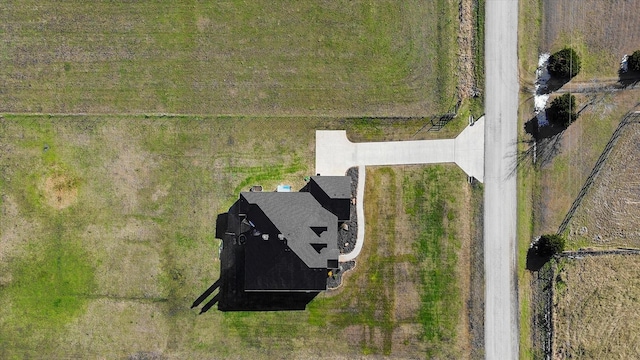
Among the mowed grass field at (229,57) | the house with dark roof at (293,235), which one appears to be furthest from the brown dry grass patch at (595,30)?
the house with dark roof at (293,235)

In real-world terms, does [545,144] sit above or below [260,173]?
above

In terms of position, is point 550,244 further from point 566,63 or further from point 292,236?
point 292,236

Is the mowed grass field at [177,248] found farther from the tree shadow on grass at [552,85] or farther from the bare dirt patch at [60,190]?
the tree shadow on grass at [552,85]

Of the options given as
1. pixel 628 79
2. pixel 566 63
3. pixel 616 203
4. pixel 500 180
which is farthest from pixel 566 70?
pixel 616 203

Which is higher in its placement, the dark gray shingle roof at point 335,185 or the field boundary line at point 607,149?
the field boundary line at point 607,149

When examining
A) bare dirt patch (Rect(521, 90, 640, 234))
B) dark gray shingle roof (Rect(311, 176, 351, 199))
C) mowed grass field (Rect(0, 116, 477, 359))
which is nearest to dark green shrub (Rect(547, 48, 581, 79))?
bare dirt patch (Rect(521, 90, 640, 234))

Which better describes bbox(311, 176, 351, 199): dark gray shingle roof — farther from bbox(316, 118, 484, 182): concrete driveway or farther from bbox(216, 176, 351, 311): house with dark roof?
bbox(316, 118, 484, 182): concrete driveway
